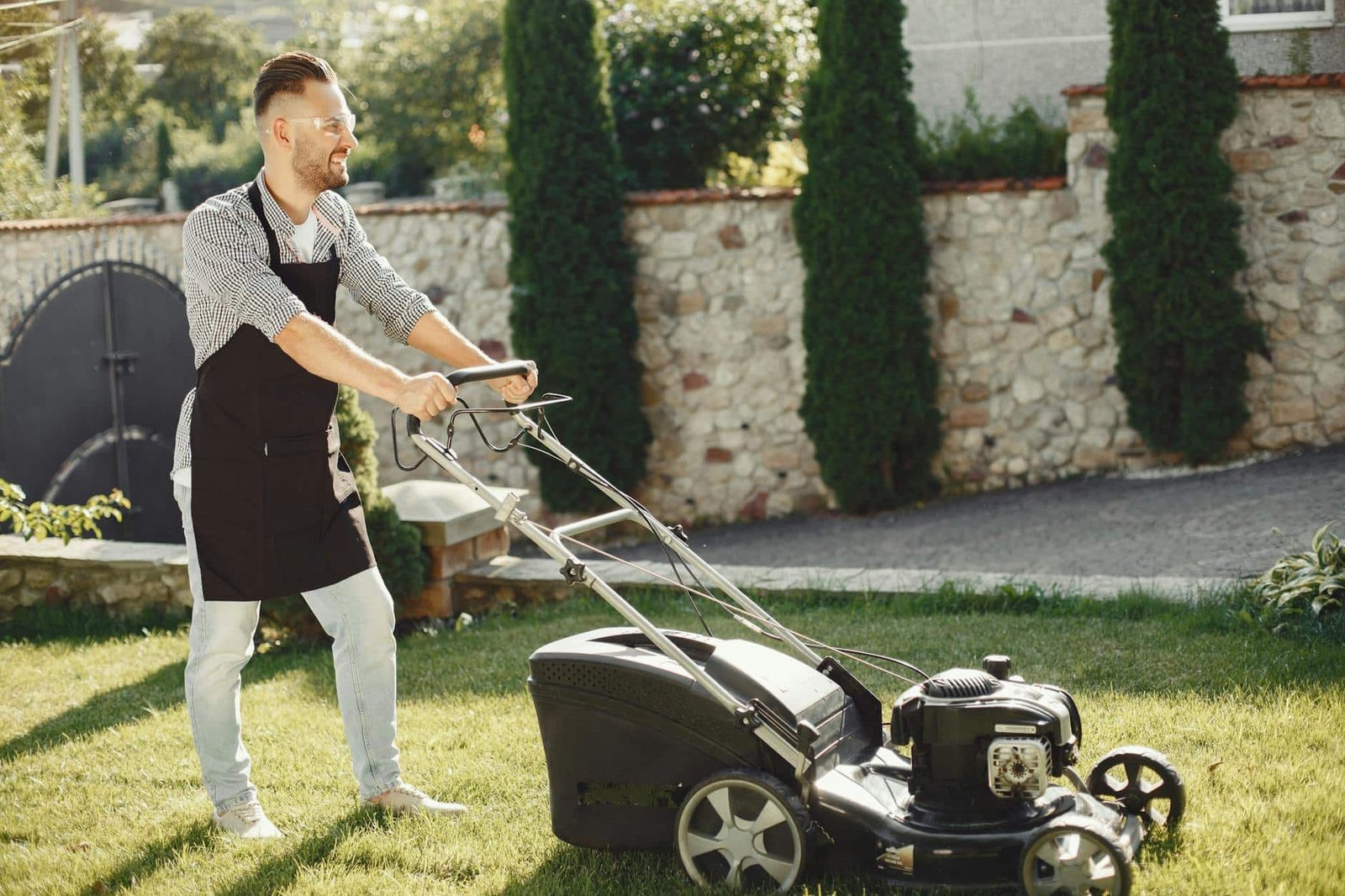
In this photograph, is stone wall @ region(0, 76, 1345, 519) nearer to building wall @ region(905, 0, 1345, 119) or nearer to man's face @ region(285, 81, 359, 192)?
building wall @ region(905, 0, 1345, 119)

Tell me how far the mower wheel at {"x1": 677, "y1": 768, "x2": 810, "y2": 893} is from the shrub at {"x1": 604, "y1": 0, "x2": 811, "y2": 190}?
719 cm

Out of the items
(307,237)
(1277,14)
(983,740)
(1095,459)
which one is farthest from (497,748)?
(1277,14)

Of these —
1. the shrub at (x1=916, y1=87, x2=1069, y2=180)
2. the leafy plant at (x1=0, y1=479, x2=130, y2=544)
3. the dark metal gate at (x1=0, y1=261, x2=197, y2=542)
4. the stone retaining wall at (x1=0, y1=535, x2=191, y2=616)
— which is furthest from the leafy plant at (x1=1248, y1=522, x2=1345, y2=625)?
the dark metal gate at (x1=0, y1=261, x2=197, y2=542)

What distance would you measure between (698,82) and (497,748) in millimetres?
6943

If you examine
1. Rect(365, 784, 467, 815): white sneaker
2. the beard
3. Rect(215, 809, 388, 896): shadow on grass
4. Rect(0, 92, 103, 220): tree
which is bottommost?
Rect(215, 809, 388, 896): shadow on grass

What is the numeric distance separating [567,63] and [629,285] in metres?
1.43

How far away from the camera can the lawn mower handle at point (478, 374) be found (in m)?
2.86

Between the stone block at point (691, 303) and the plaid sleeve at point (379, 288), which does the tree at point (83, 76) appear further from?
the plaid sleeve at point (379, 288)

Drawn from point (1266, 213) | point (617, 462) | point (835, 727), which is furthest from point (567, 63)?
point (835, 727)

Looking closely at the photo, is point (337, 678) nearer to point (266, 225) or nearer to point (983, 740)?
point (266, 225)

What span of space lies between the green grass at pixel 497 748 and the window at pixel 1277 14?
6040 millimetres

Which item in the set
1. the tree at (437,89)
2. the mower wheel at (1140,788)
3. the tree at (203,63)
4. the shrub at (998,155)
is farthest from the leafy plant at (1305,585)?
the tree at (203,63)

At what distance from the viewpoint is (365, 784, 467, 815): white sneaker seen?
3352 millimetres

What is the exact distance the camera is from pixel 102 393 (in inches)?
314
